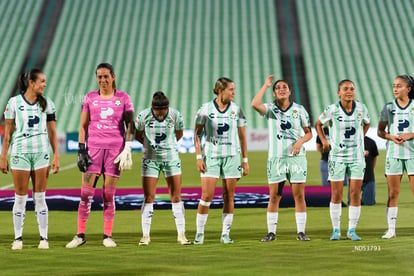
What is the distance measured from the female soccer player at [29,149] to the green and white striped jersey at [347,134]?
346 centimetres

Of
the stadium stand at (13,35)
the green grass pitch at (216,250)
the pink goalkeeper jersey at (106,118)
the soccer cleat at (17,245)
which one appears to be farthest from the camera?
the stadium stand at (13,35)

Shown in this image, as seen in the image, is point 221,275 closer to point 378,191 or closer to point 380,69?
point 378,191

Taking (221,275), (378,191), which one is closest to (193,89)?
(378,191)

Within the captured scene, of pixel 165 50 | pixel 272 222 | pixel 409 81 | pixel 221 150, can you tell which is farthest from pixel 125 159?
pixel 165 50

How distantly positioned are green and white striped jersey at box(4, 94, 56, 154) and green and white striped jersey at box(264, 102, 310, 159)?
9.12 feet

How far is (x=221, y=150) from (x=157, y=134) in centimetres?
80

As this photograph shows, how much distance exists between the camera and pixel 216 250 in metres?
9.02

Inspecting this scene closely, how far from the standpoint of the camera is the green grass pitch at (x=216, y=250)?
7.70m

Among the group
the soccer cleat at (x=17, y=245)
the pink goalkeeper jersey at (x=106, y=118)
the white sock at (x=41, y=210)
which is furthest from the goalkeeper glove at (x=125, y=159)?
the soccer cleat at (x=17, y=245)

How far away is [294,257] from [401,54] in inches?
1421

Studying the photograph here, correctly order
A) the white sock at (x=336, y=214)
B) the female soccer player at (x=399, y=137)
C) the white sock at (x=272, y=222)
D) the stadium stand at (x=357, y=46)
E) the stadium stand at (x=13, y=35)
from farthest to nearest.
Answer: the stadium stand at (x=13, y=35), the stadium stand at (x=357, y=46), the female soccer player at (x=399, y=137), the white sock at (x=336, y=214), the white sock at (x=272, y=222)

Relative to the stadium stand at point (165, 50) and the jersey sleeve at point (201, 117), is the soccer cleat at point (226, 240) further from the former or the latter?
the stadium stand at point (165, 50)

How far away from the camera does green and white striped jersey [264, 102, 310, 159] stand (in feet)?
33.2

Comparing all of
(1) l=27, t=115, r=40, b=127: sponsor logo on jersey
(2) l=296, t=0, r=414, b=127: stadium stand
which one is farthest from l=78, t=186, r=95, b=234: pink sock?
(2) l=296, t=0, r=414, b=127: stadium stand
